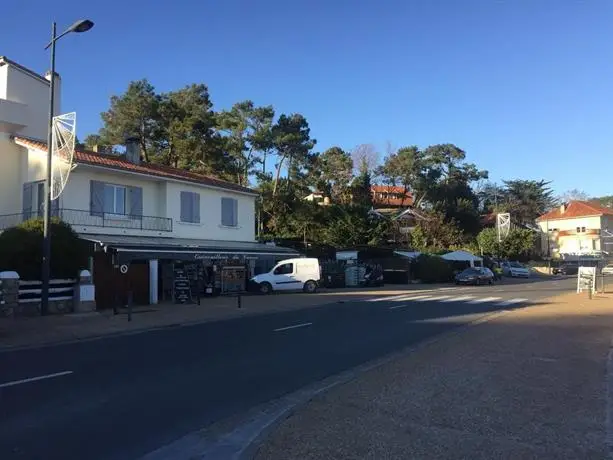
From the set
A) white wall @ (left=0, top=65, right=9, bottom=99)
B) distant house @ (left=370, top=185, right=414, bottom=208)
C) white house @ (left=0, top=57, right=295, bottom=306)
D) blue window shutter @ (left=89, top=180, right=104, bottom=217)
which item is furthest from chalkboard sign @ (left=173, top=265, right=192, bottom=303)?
distant house @ (left=370, top=185, right=414, bottom=208)

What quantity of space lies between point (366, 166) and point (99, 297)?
5418 cm

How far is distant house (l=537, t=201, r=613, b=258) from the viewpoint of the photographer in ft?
276

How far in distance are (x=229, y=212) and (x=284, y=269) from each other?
4.62 m

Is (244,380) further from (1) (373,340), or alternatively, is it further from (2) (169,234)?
(2) (169,234)

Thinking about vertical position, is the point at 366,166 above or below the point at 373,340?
above

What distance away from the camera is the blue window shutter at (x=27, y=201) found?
87.1 ft

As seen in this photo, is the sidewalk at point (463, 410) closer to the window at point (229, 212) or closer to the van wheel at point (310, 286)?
the van wheel at point (310, 286)

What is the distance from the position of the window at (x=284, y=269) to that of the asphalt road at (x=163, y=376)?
1495 cm

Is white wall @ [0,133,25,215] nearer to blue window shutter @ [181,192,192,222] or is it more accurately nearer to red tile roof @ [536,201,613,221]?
blue window shutter @ [181,192,192,222]

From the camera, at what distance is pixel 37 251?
20.2 m

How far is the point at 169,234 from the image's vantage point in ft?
95.9

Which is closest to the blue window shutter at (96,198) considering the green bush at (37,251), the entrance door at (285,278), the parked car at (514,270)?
the green bush at (37,251)

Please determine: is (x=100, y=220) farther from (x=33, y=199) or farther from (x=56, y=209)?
(x=33, y=199)

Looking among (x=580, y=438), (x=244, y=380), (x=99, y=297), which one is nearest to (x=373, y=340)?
(x=244, y=380)
